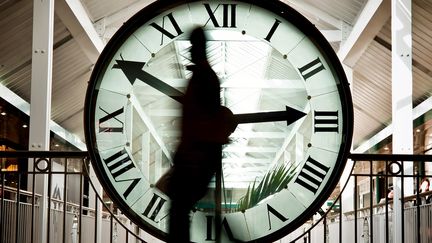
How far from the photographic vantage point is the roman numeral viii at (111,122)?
3.03 m

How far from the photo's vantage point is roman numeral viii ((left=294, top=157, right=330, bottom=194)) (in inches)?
115

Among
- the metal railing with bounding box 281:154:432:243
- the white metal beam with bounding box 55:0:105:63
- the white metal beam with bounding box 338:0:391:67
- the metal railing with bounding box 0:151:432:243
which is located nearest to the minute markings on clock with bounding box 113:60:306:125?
the metal railing with bounding box 0:151:432:243

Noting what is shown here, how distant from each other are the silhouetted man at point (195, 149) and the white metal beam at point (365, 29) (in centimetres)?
872

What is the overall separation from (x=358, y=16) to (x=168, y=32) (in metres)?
10.9

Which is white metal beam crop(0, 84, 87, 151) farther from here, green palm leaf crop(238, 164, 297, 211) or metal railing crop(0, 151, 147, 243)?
green palm leaf crop(238, 164, 297, 211)

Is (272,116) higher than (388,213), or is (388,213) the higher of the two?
(272,116)

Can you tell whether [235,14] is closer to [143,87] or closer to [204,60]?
[143,87]

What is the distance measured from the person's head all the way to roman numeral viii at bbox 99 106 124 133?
52 centimetres

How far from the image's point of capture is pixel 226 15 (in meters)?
2.96

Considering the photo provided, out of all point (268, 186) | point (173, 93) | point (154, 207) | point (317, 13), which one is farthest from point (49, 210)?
point (317, 13)

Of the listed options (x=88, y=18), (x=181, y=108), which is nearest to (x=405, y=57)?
(x=88, y=18)

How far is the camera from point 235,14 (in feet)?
9.82

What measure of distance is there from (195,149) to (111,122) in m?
0.68

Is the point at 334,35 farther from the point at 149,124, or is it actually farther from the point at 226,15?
the point at 149,124
